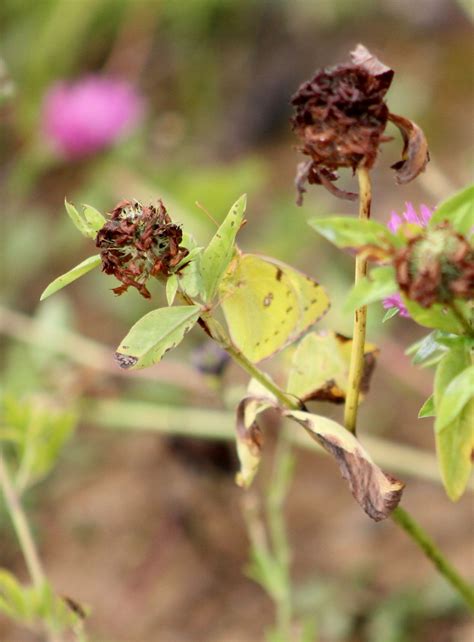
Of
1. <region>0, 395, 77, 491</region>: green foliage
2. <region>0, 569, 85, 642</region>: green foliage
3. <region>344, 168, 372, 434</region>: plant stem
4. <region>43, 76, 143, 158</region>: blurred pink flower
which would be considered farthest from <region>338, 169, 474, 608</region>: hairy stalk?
<region>43, 76, 143, 158</region>: blurred pink flower

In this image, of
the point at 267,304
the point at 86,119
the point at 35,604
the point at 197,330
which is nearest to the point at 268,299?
the point at 267,304

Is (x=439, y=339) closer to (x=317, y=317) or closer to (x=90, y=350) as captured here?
(x=317, y=317)

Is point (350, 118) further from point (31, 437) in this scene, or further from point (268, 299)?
point (31, 437)

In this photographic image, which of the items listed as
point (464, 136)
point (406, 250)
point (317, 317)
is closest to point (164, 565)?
point (317, 317)

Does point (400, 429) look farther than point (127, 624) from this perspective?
Yes

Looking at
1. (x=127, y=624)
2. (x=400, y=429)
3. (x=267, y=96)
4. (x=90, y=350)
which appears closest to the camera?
(x=127, y=624)

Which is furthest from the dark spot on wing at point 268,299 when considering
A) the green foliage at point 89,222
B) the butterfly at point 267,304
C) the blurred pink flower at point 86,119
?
the blurred pink flower at point 86,119
